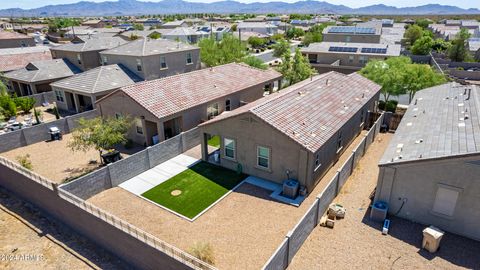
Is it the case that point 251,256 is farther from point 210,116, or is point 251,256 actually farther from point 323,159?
point 210,116

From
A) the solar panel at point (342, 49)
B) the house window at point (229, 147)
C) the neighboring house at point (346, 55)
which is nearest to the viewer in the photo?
the house window at point (229, 147)

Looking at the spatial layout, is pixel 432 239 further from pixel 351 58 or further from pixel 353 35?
pixel 353 35

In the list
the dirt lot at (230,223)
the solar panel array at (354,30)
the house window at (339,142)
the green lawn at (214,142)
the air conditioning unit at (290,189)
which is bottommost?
the dirt lot at (230,223)

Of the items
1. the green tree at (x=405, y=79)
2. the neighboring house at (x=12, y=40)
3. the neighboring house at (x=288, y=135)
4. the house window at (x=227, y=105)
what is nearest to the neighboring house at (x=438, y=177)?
the neighboring house at (x=288, y=135)

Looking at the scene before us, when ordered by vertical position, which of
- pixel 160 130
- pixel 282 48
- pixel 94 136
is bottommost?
pixel 160 130

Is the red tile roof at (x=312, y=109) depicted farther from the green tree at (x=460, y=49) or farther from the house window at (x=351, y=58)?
the green tree at (x=460, y=49)

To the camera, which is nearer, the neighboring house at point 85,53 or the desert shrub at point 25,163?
the desert shrub at point 25,163

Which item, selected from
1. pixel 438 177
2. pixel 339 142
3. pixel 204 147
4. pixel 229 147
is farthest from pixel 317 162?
pixel 204 147
